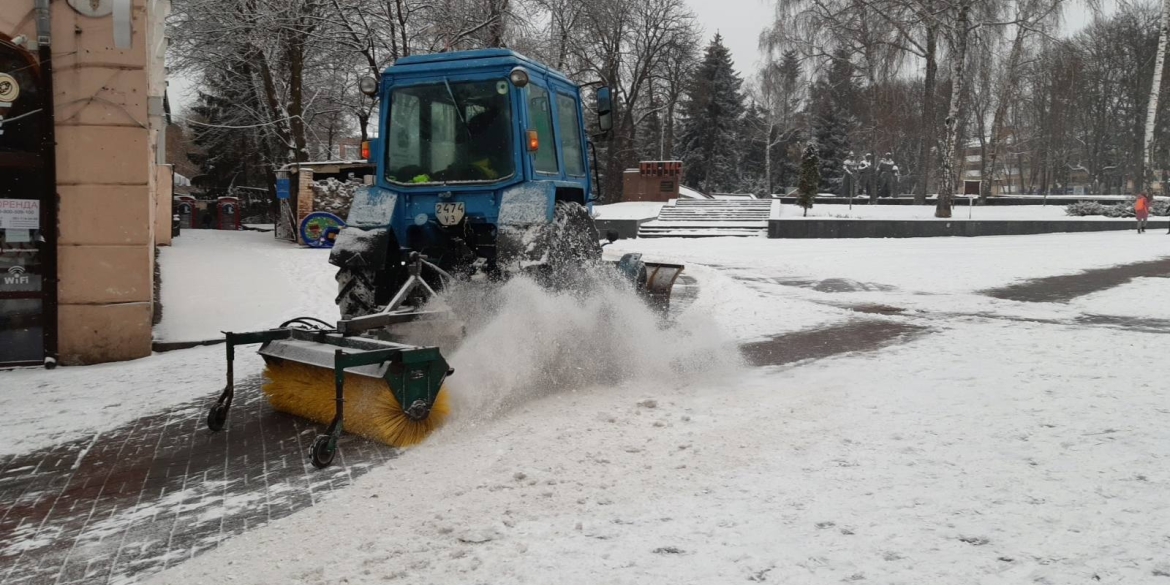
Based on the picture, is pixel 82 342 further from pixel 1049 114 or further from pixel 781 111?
pixel 781 111

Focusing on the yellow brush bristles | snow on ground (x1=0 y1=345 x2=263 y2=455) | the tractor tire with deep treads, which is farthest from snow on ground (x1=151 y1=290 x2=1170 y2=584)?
snow on ground (x1=0 y1=345 x2=263 y2=455)

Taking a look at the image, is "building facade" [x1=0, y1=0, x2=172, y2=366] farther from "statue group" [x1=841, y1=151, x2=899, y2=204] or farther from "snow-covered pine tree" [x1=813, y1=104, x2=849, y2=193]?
"snow-covered pine tree" [x1=813, y1=104, x2=849, y2=193]

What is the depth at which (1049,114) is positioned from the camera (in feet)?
166

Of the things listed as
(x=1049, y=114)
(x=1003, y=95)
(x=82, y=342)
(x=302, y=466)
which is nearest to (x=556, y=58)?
(x=1003, y=95)

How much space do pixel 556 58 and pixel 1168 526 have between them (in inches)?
1148

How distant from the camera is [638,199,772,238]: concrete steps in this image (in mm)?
26469

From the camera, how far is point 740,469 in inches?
171

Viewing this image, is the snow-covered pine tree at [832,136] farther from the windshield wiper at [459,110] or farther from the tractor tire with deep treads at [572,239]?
the windshield wiper at [459,110]

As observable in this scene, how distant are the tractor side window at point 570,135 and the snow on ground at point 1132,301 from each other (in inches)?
273

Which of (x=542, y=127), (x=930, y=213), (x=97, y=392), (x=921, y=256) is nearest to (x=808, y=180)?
(x=930, y=213)

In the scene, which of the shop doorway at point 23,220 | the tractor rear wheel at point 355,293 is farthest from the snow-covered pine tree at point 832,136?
the tractor rear wheel at point 355,293

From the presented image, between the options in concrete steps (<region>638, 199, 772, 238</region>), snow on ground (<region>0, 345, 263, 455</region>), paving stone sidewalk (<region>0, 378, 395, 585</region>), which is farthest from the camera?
concrete steps (<region>638, 199, 772, 238</region>)

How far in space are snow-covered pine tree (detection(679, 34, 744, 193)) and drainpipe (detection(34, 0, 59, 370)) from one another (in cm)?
4450

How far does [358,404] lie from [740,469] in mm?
2309
